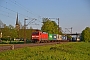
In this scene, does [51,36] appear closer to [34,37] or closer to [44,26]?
[44,26]

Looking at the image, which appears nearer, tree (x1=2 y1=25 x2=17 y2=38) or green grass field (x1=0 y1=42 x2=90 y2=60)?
green grass field (x1=0 y1=42 x2=90 y2=60)

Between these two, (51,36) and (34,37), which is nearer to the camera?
(34,37)

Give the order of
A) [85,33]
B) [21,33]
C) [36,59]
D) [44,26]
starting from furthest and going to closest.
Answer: [85,33] < [21,33] < [44,26] < [36,59]

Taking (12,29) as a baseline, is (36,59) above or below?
below

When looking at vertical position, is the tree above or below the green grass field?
above

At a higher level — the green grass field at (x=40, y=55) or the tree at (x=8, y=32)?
the tree at (x=8, y=32)

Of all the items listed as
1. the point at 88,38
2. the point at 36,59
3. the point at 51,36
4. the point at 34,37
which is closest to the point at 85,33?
the point at 88,38

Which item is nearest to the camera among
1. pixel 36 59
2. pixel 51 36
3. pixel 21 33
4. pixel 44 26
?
pixel 36 59

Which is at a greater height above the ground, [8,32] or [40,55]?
[8,32]

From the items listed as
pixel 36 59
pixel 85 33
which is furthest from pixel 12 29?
pixel 36 59

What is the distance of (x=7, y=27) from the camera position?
8288 cm

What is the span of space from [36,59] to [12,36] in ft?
226

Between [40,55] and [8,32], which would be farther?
[8,32]

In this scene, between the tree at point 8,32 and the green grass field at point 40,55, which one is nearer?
the green grass field at point 40,55
